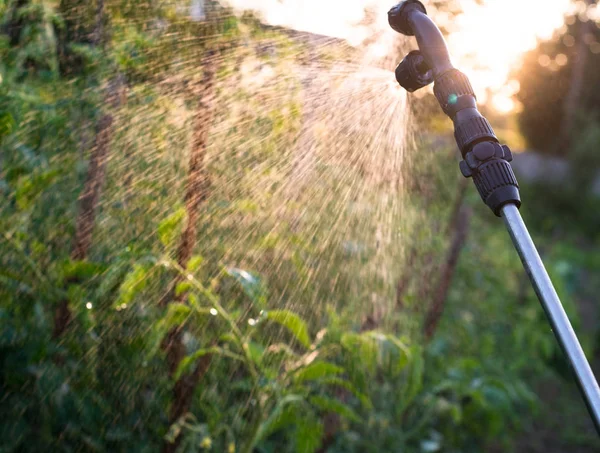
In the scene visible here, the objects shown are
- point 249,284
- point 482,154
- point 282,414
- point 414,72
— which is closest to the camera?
point 482,154

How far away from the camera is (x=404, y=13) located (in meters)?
1.03

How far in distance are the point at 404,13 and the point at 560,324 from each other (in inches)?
20.3

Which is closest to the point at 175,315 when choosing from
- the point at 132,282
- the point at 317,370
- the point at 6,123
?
the point at 132,282

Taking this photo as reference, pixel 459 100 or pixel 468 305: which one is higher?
pixel 459 100

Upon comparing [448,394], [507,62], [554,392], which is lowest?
[554,392]

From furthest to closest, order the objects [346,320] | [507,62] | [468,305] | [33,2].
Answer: [468,305], [507,62], [346,320], [33,2]

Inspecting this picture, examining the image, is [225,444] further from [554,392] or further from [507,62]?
[554,392]

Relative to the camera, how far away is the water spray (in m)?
0.78

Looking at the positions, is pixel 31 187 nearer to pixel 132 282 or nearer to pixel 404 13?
pixel 132 282

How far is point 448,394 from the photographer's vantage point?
2600 millimetres

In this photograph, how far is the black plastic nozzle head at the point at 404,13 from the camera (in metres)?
1.03

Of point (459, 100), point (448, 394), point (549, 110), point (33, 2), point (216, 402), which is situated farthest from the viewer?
point (549, 110)

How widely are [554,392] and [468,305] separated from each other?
692 mm

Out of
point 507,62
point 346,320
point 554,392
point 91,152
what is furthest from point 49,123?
point 554,392
